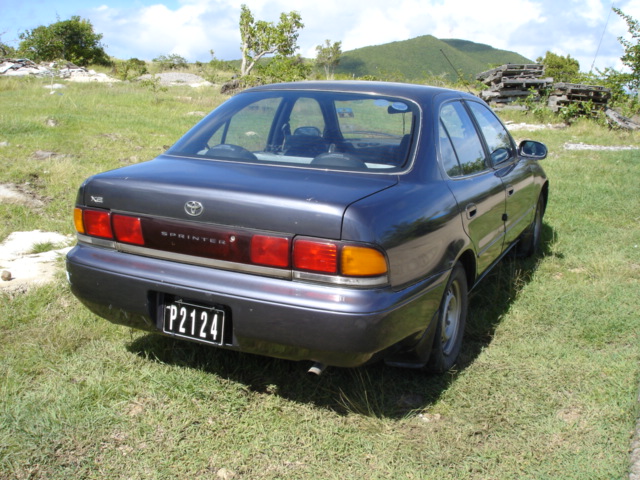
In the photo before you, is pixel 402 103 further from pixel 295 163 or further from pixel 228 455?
pixel 228 455

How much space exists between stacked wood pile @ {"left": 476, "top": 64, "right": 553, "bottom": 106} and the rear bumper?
1596cm

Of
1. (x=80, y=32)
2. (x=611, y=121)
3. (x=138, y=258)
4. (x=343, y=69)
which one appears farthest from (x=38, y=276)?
(x=343, y=69)

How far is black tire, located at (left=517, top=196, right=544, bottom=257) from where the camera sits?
5.04 meters

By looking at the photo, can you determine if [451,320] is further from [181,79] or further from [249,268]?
[181,79]

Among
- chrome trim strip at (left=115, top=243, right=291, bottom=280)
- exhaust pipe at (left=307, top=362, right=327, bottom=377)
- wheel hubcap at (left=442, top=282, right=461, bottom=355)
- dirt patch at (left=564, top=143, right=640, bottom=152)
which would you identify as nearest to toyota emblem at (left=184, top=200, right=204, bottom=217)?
chrome trim strip at (left=115, top=243, right=291, bottom=280)

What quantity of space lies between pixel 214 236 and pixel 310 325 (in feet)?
1.80

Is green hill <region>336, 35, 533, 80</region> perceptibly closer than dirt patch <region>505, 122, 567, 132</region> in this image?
No

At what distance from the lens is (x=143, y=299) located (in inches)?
102

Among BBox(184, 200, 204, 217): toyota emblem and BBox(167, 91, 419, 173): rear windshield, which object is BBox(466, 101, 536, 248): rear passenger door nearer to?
BBox(167, 91, 419, 173): rear windshield

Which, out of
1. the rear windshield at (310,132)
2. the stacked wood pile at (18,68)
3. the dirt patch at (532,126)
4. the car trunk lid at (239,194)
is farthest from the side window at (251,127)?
the stacked wood pile at (18,68)

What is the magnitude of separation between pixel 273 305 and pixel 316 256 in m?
0.26

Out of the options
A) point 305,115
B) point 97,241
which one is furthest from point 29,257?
point 305,115

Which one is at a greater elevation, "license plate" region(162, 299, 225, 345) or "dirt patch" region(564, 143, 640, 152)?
"license plate" region(162, 299, 225, 345)

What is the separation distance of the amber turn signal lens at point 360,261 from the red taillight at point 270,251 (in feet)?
0.78
